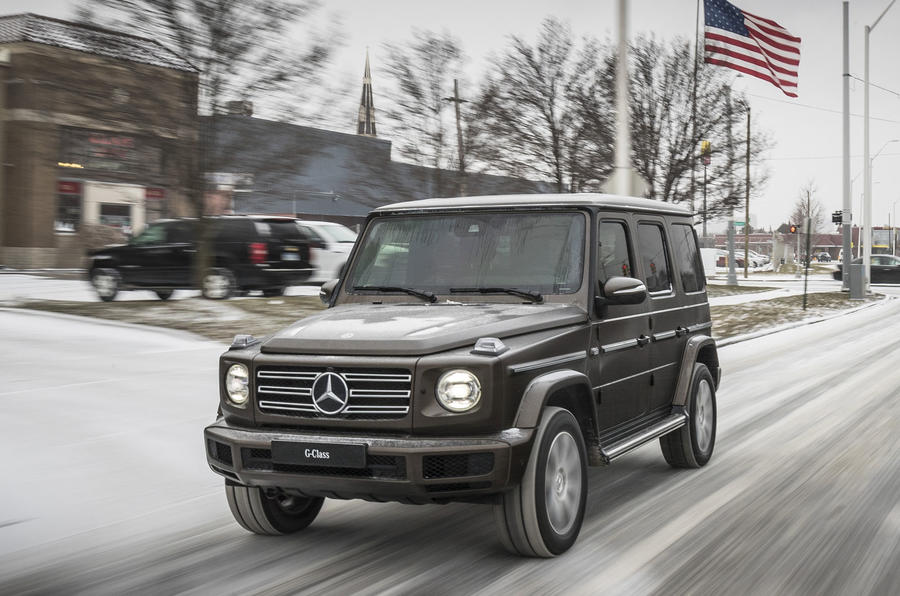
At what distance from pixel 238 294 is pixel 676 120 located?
1651cm

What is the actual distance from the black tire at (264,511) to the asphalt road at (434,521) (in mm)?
90

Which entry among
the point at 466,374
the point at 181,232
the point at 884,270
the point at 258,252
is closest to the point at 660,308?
the point at 466,374

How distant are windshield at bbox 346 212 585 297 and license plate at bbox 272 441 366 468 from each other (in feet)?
4.62

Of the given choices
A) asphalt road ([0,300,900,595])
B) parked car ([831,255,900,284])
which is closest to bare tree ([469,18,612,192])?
asphalt road ([0,300,900,595])

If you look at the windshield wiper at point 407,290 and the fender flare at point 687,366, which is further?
the fender flare at point 687,366

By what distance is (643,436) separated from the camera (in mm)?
6023

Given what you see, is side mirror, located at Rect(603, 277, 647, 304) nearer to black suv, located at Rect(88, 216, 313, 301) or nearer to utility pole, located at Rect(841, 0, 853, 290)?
black suv, located at Rect(88, 216, 313, 301)

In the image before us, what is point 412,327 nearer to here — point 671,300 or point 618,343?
point 618,343

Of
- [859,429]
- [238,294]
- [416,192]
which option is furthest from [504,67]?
[859,429]

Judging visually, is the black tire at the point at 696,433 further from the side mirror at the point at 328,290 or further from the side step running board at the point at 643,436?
the side mirror at the point at 328,290

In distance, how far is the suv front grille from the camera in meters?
4.60

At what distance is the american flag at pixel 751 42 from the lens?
68.3ft

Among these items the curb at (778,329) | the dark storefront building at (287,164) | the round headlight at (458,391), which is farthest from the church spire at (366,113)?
the round headlight at (458,391)

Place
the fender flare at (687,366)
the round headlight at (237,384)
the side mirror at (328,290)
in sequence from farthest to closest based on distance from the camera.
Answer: the fender flare at (687,366), the side mirror at (328,290), the round headlight at (237,384)
